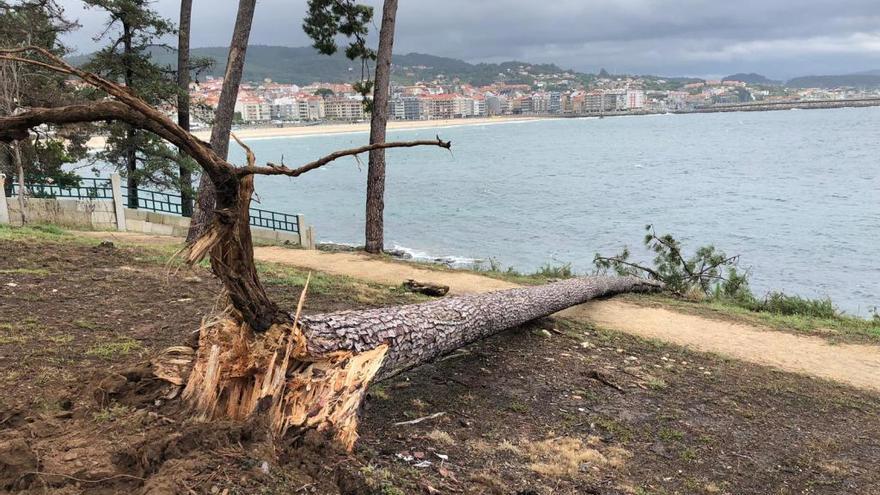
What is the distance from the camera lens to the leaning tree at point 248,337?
271 cm

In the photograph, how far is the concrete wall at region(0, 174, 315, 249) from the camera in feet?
50.2

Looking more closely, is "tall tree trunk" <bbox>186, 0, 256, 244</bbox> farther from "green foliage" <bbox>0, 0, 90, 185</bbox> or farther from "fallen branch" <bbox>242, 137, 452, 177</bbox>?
"fallen branch" <bbox>242, 137, 452, 177</bbox>

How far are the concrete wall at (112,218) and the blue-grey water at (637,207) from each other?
6323 mm

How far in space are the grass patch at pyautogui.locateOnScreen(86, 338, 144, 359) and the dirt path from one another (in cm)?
603

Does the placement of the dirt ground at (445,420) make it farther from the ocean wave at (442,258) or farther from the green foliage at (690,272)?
the ocean wave at (442,258)

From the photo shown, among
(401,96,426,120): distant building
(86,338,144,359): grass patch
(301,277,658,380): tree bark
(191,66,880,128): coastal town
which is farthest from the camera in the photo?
(401,96,426,120): distant building

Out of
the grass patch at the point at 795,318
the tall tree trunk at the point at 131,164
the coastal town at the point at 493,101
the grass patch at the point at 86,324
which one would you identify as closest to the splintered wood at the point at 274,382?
the grass patch at the point at 86,324

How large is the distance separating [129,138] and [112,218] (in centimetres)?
332

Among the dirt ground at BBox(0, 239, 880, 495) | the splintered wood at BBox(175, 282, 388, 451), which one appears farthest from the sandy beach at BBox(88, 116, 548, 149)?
the splintered wood at BBox(175, 282, 388, 451)

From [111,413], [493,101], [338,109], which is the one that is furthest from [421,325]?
[493,101]

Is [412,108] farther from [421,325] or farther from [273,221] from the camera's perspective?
[421,325]

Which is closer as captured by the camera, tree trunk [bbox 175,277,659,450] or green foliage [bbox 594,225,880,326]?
tree trunk [bbox 175,277,659,450]

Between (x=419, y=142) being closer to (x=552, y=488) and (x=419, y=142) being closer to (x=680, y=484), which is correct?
(x=552, y=488)

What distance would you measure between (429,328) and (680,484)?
6.97 feet
